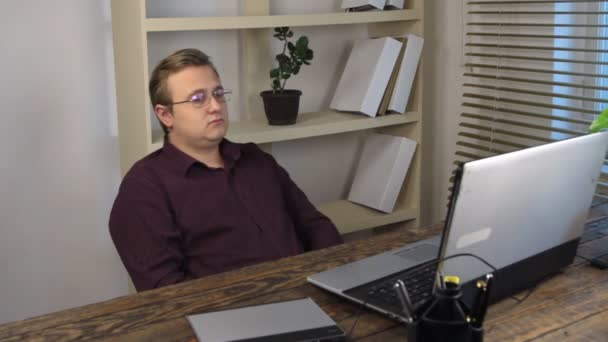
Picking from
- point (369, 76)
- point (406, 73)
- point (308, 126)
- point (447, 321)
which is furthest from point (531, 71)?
point (447, 321)

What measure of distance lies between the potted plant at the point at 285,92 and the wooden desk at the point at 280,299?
106 centimetres

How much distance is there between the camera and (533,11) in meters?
2.84

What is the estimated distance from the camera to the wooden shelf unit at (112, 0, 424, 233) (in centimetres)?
245

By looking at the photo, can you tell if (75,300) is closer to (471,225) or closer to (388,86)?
(388,86)

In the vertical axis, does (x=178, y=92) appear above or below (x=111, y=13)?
below

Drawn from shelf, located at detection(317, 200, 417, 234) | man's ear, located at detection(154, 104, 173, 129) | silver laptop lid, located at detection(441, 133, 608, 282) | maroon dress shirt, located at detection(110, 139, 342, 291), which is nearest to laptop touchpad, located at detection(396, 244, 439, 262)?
silver laptop lid, located at detection(441, 133, 608, 282)

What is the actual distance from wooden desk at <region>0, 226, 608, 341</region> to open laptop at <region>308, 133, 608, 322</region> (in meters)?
0.03

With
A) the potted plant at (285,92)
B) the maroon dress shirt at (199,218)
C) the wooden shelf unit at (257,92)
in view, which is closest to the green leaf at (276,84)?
the potted plant at (285,92)

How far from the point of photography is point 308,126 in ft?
9.25

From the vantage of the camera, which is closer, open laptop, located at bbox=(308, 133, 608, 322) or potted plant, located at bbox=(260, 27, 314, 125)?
open laptop, located at bbox=(308, 133, 608, 322)

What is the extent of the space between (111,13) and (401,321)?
1.58m

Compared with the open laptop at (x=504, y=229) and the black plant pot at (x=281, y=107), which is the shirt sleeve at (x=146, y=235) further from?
the black plant pot at (x=281, y=107)

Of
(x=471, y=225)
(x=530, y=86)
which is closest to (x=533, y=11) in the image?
(x=530, y=86)

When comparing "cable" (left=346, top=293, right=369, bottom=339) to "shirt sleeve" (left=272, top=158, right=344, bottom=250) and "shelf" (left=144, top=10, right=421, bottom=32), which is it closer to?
"shirt sleeve" (left=272, top=158, right=344, bottom=250)
